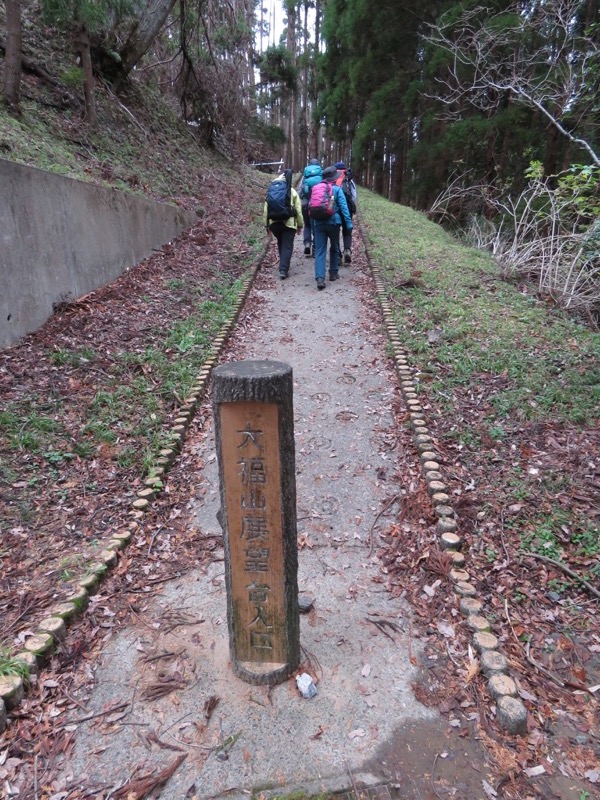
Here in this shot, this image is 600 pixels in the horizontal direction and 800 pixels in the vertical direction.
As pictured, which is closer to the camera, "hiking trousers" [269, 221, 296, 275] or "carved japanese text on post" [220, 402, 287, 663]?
"carved japanese text on post" [220, 402, 287, 663]

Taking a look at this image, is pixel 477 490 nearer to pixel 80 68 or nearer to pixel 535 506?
pixel 535 506

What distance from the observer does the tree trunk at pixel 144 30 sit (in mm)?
11297

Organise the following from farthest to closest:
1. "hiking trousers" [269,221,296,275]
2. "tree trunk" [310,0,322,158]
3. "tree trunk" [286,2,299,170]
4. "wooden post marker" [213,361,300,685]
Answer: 1. "tree trunk" [286,2,299,170]
2. "tree trunk" [310,0,322,158]
3. "hiking trousers" [269,221,296,275]
4. "wooden post marker" [213,361,300,685]

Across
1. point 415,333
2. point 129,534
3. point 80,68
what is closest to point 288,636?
point 129,534

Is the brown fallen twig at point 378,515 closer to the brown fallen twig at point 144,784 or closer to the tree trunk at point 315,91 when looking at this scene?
the brown fallen twig at point 144,784

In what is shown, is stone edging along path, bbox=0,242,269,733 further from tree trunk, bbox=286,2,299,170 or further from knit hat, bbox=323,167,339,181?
tree trunk, bbox=286,2,299,170

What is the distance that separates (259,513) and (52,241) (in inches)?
184

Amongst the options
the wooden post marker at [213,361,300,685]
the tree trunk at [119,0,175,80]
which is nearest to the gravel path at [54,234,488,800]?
the wooden post marker at [213,361,300,685]

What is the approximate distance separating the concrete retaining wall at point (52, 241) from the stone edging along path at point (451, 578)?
6.18 feet

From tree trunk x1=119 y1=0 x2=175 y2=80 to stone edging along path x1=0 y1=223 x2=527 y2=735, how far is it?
10.5 m

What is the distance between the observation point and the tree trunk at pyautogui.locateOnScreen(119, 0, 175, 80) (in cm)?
1130

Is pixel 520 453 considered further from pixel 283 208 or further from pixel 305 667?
pixel 283 208

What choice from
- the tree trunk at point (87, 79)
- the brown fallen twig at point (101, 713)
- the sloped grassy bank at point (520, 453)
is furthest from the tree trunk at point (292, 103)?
the brown fallen twig at point (101, 713)

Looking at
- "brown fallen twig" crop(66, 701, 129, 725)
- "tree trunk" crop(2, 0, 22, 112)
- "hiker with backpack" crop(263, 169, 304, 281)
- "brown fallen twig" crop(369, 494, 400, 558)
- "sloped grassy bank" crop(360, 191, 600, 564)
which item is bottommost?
"brown fallen twig" crop(66, 701, 129, 725)
